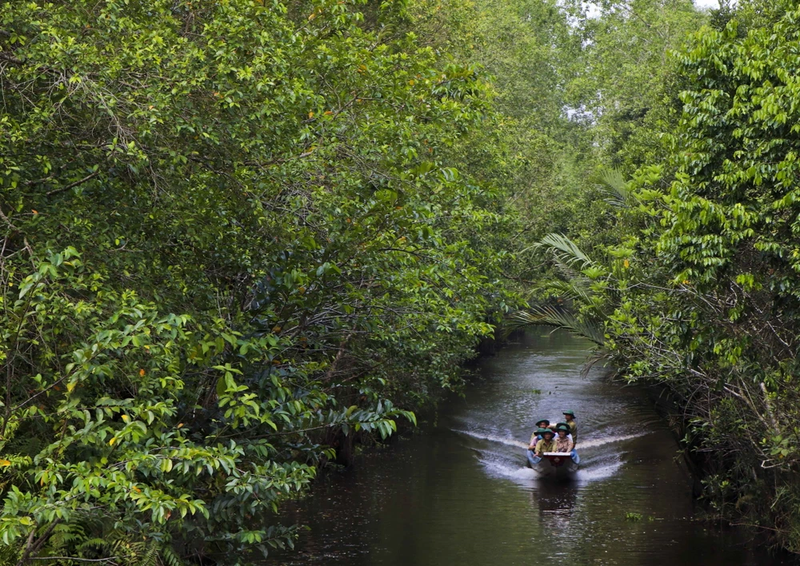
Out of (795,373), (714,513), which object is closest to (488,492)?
(714,513)

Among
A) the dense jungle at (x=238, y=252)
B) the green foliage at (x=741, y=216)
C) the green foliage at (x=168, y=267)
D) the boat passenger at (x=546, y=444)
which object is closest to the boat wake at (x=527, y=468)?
the boat passenger at (x=546, y=444)

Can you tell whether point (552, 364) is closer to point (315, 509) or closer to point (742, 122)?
point (315, 509)

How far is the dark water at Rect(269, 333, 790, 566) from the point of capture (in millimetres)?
13336

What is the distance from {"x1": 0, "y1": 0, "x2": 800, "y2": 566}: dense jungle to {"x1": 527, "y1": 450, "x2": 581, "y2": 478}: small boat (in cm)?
742

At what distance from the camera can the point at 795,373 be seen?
8180 mm

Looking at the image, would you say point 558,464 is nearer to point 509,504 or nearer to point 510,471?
point 510,471

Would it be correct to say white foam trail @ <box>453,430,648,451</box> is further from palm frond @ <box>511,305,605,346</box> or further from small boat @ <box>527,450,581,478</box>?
palm frond @ <box>511,305,605,346</box>

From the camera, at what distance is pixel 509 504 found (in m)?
17.0

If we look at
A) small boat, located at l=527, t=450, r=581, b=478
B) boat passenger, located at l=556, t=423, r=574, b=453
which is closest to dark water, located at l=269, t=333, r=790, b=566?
small boat, located at l=527, t=450, r=581, b=478

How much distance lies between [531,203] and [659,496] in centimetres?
1231

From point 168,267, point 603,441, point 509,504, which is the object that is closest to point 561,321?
point 509,504

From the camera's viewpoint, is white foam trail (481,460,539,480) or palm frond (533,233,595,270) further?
white foam trail (481,460,539,480)

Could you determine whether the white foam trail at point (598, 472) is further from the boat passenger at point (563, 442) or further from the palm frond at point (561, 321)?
the palm frond at point (561, 321)

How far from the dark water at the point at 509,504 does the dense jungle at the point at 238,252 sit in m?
2.68
